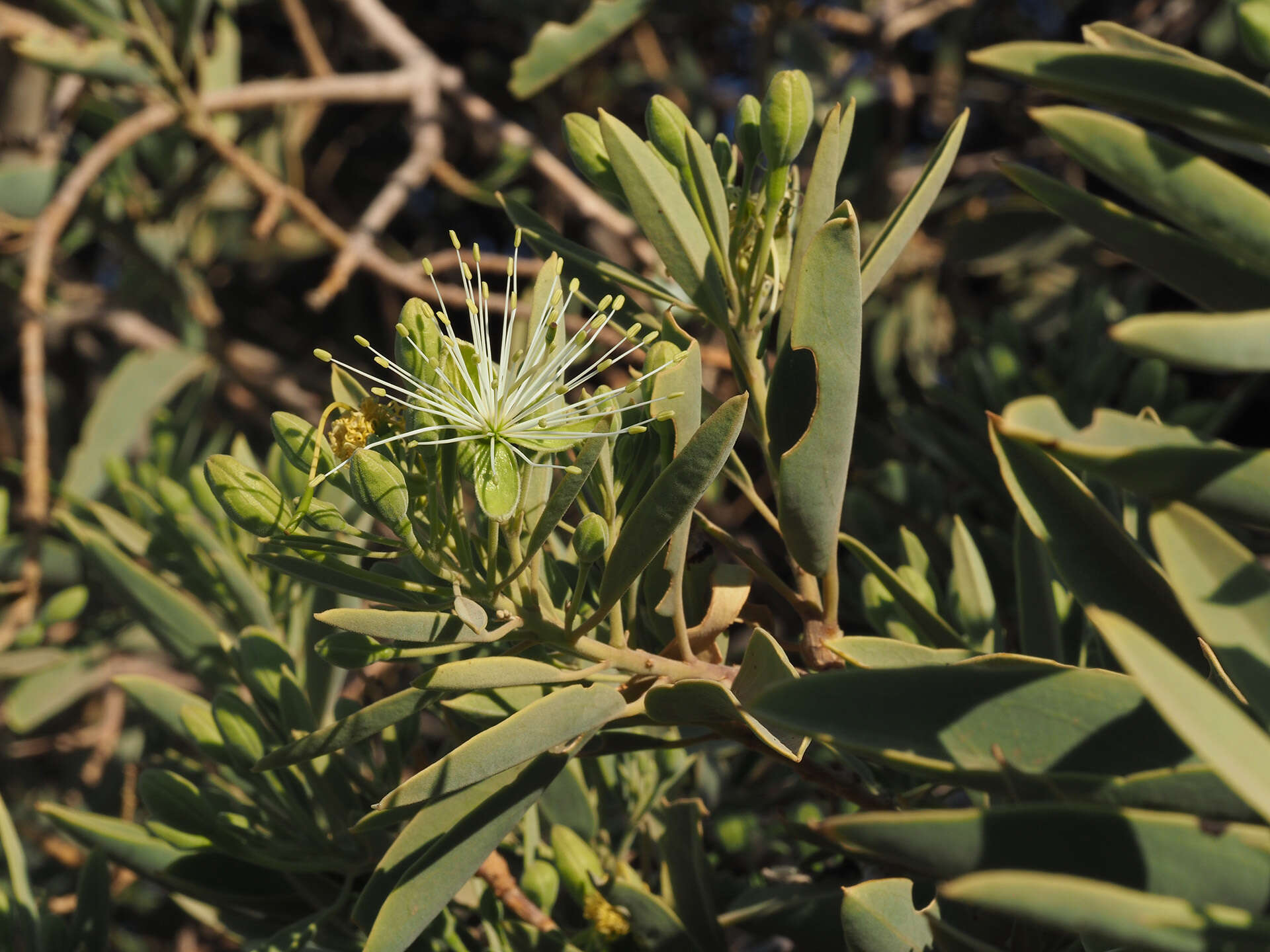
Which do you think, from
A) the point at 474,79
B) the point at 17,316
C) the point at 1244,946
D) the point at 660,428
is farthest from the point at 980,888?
the point at 474,79

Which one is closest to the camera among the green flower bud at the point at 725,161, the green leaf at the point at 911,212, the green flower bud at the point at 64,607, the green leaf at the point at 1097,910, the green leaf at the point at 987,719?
the green leaf at the point at 1097,910

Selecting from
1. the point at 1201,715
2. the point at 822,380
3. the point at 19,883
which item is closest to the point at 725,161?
the point at 822,380

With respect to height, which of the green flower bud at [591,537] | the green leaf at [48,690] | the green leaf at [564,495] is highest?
the green leaf at [48,690]

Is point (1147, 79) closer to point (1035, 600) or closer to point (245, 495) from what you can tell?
point (1035, 600)

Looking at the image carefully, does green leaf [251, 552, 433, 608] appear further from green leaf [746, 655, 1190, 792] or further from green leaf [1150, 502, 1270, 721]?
green leaf [1150, 502, 1270, 721]

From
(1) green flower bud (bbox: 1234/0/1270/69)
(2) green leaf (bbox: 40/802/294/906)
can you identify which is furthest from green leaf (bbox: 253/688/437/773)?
(1) green flower bud (bbox: 1234/0/1270/69)

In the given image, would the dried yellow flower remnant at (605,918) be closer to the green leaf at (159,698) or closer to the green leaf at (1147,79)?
the green leaf at (159,698)

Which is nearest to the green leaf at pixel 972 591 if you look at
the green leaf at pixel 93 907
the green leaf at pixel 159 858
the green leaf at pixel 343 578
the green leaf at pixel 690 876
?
the green leaf at pixel 690 876

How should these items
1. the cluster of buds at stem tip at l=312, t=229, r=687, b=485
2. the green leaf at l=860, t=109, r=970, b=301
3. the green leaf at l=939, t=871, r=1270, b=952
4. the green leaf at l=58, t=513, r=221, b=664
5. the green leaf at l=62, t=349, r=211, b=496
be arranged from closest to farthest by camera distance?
the green leaf at l=939, t=871, r=1270, b=952 < the cluster of buds at stem tip at l=312, t=229, r=687, b=485 < the green leaf at l=860, t=109, r=970, b=301 < the green leaf at l=58, t=513, r=221, b=664 < the green leaf at l=62, t=349, r=211, b=496
